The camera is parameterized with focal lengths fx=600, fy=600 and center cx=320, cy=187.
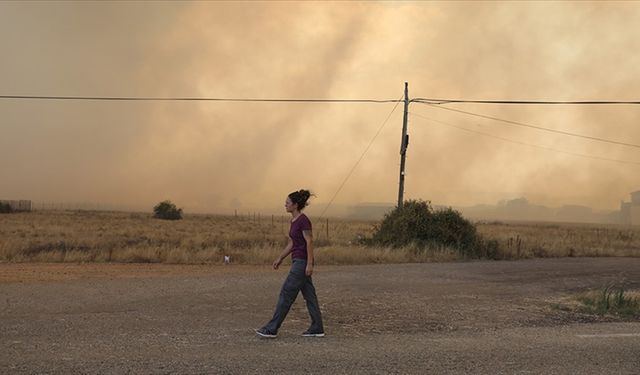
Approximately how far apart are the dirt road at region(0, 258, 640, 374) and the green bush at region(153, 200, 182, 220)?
62660 mm

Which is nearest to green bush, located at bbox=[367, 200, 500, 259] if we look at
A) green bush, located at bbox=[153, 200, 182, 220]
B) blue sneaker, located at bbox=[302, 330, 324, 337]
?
blue sneaker, located at bbox=[302, 330, 324, 337]

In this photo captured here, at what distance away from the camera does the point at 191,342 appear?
7938 millimetres

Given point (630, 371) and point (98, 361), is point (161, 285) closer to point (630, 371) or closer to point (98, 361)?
point (98, 361)

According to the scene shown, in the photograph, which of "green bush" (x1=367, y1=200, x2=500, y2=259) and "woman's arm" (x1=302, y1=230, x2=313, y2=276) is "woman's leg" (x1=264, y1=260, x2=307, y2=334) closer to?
"woman's arm" (x1=302, y1=230, x2=313, y2=276)

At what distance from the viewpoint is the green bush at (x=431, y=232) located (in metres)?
26.0

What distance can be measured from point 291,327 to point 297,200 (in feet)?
7.11

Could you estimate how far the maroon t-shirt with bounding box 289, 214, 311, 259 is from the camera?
831 centimetres

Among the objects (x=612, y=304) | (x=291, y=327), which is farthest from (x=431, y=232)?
(x=291, y=327)

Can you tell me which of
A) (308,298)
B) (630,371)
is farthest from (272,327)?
(630,371)

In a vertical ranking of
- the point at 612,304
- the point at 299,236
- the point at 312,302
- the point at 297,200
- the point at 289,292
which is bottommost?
the point at 612,304

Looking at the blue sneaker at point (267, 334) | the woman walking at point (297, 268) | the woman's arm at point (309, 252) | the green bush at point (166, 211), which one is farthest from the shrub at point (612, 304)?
the green bush at point (166, 211)

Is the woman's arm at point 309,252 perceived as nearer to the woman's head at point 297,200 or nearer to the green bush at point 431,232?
the woman's head at point 297,200

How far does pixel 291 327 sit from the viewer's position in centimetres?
928

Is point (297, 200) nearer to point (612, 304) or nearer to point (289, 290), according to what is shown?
point (289, 290)
